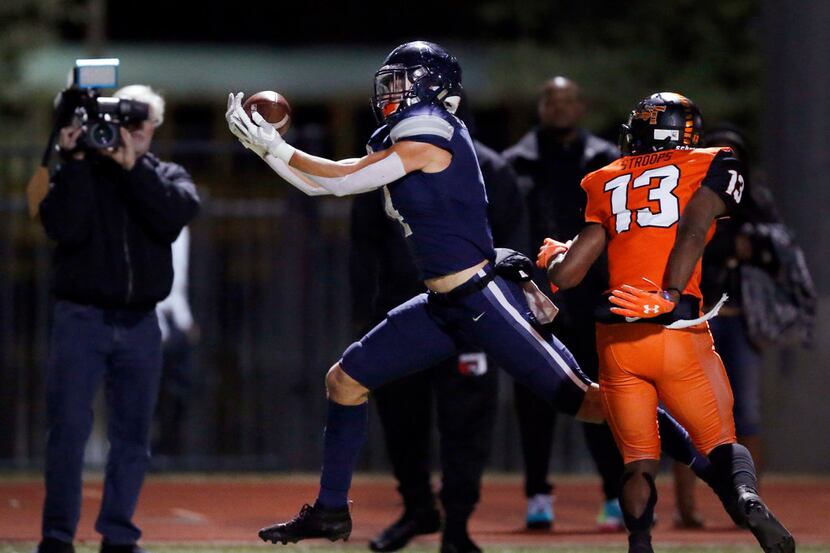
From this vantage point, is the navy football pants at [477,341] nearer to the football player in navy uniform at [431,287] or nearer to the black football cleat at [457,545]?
the football player in navy uniform at [431,287]

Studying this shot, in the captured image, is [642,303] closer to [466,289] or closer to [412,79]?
[466,289]

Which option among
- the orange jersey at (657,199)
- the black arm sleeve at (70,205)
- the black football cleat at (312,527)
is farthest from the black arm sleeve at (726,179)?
the black arm sleeve at (70,205)

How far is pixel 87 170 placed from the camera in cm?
780

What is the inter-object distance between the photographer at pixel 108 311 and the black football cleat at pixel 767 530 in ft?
9.48

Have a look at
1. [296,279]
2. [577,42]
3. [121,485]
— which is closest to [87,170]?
[121,485]

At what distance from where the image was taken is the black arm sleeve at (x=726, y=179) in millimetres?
6621

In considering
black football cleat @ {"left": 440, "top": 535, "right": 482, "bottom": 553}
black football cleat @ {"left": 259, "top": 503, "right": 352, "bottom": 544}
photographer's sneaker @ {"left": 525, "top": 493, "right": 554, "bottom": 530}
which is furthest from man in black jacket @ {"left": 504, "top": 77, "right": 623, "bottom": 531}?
black football cleat @ {"left": 259, "top": 503, "right": 352, "bottom": 544}

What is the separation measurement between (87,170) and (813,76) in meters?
6.68

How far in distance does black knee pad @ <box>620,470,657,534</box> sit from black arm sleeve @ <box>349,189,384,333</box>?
235 centimetres

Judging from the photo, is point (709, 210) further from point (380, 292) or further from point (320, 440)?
point (320, 440)

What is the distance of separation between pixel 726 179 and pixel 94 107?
116 inches

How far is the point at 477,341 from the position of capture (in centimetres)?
697

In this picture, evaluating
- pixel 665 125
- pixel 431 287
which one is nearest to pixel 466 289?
pixel 431 287

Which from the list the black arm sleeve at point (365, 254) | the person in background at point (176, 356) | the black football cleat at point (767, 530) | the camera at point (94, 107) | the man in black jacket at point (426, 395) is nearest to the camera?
the black football cleat at point (767, 530)
